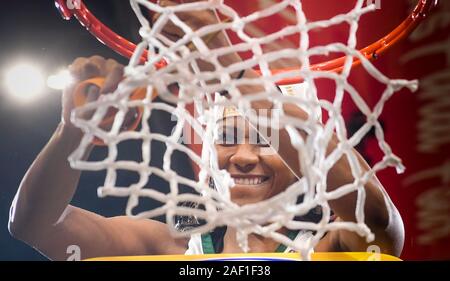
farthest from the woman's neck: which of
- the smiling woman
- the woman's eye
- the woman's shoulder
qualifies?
the woman's eye

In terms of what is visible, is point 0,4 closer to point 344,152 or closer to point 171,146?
point 171,146

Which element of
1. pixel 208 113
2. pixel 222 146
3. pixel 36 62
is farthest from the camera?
pixel 36 62

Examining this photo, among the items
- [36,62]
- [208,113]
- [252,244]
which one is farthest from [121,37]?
[252,244]

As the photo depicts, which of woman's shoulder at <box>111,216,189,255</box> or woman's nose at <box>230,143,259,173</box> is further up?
woman's nose at <box>230,143,259,173</box>

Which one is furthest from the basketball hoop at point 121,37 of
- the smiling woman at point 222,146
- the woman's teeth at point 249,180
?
the woman's teeth at point 249,180

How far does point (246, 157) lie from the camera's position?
1640mm

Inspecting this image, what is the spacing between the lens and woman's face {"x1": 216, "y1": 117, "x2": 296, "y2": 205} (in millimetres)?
1612

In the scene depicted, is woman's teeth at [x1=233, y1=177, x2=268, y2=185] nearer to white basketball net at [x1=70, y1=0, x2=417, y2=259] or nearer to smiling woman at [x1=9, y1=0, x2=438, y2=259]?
smiling woman at [x1=9, y1=0, x2=438, y2=259]

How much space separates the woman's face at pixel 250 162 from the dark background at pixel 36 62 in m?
0.31

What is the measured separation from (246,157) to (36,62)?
643 mm

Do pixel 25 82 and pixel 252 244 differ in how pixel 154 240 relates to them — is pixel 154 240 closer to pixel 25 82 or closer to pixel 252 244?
pixel 252 244

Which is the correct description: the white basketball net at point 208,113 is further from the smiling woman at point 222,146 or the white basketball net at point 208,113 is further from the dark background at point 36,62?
the dark background at point 36,62

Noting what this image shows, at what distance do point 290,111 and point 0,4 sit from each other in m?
0.93
